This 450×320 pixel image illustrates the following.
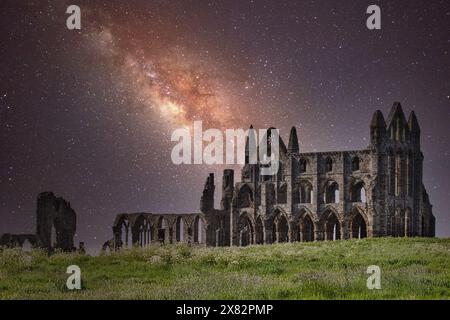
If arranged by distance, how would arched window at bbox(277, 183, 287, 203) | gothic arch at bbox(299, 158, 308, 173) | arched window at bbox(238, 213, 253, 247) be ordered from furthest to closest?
arched window at bbox(238, 213, 253, 247), arched window at bbox(277, 183, 287, 203), gothic arch at bbox(299, 158, 308, 173)

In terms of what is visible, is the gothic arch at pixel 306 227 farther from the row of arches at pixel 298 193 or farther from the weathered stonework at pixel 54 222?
the weathered stonework at pixel 54 222

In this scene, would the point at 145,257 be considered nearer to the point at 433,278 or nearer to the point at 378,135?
the point at 433,278

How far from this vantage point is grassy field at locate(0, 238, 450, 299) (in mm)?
18156

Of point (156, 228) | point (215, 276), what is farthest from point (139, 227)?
point (215, 276)

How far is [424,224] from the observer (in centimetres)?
5666

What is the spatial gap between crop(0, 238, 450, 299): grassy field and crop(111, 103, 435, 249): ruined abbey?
2160 cm

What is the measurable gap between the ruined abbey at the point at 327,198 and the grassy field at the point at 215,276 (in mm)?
21597

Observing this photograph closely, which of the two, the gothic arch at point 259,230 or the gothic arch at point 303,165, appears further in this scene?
the gothic arch at point 259,230

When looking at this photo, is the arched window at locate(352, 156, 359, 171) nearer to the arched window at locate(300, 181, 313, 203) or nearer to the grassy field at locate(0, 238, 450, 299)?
the arched window at locate(300, 181, 313, 203)

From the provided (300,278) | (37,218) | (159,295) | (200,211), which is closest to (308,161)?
(200,211)

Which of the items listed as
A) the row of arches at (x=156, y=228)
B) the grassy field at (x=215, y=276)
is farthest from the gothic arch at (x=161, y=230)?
the grassy field at (x=215, y=276)

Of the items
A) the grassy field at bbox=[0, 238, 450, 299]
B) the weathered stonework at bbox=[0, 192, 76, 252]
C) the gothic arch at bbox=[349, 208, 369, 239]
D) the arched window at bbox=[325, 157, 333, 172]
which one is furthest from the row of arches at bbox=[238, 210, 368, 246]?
the grassy field at bbox=[0, 238, 450, 299]

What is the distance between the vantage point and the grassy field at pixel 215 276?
1816 centimetres
